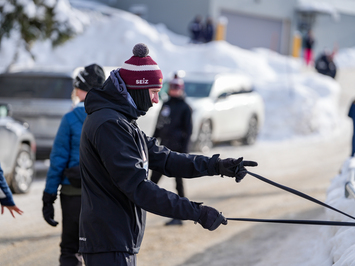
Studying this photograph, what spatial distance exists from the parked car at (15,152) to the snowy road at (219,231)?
0.75ft

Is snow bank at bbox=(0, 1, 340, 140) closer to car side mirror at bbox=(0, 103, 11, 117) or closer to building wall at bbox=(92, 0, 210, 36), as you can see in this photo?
building wall at bbox=(92, 0, 210, 36)

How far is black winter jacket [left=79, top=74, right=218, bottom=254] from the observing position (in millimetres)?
2709

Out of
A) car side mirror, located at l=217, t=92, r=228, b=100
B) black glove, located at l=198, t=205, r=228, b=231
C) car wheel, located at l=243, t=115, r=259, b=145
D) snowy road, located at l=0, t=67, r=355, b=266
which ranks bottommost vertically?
car wheel, located at l=243, t=115, r=259, b=145

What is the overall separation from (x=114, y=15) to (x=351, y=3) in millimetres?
23483

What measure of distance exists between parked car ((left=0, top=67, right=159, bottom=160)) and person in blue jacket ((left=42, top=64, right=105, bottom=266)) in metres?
5.03

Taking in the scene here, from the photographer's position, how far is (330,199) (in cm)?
536

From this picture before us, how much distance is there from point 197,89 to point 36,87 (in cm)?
487

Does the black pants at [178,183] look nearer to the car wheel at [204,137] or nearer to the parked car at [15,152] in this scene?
the parked car at [15,152]

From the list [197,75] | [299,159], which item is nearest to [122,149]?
[299,159]

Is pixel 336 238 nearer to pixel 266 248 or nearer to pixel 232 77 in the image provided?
pixel 266 248

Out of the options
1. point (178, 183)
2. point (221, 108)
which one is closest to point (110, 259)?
point (178, 183)

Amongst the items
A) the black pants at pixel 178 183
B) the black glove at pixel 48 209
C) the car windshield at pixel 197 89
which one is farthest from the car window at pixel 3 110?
the car windshield at pixel 197 89

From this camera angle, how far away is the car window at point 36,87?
9445 millimetres

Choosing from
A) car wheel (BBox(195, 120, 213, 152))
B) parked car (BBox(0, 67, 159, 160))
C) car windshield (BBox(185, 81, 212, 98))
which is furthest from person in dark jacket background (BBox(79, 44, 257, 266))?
car windshield (BBox(185, 81, 212, 98))
